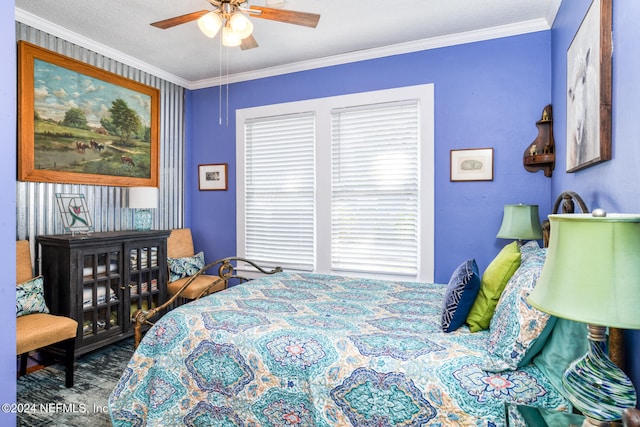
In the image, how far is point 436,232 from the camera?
3.55 metres

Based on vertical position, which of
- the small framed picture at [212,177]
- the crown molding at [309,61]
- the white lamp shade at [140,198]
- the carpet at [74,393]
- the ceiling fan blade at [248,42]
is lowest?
the carpet at [74,393]

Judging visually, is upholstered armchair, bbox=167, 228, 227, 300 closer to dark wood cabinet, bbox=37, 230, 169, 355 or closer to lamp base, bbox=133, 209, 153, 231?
dark wood cabinet, bbox=37, 230, 169, 355

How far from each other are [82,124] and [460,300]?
11.8 ft

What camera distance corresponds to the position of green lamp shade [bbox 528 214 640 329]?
2.76ft

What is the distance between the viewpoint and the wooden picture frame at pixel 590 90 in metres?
1.60

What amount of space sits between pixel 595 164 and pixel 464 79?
6.17ft

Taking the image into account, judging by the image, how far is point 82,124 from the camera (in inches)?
137

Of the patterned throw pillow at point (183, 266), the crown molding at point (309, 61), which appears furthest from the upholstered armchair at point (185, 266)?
the crown molding at point (309, 61)

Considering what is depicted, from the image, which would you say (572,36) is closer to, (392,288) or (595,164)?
(595,164)

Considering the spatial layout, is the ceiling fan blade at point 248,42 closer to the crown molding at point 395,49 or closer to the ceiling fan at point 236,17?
the ceiling fan at point 236,17

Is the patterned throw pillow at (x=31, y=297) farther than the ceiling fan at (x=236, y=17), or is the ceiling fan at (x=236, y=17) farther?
the patterned throw pillow at (x=31, y=297)

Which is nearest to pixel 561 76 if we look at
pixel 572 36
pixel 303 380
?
pixel 572 36

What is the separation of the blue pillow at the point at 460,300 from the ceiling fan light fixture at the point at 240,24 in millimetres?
1949

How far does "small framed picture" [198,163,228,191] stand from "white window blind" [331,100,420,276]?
1469 mm
